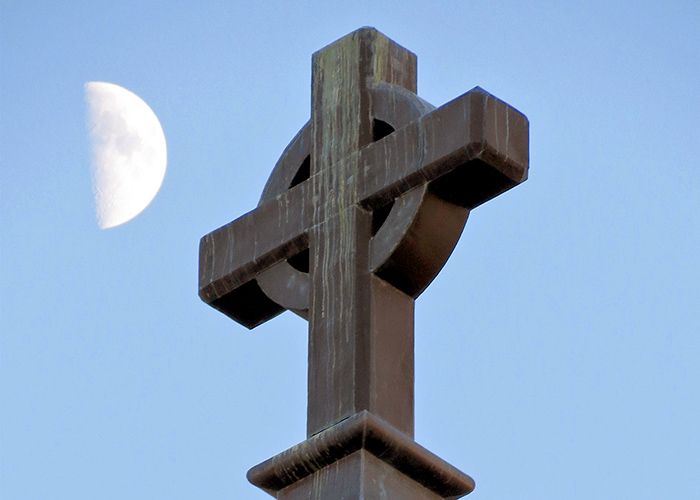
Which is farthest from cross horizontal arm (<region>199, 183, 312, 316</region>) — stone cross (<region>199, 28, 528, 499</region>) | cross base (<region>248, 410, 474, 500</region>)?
cross base (<region>248, 410, 474, 500</region>)

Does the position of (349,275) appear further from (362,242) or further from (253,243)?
(253,243)

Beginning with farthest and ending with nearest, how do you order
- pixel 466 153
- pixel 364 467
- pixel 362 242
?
pixel 362 242 → pixel 466 153 → pixel 364 467

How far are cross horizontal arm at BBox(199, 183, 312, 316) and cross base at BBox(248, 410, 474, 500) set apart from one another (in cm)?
94

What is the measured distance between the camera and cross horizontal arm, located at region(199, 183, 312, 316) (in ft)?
24.4

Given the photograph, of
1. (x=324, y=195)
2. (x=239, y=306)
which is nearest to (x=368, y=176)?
(x=324, y=195)

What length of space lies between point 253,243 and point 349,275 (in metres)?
0.64

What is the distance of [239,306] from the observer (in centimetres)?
765

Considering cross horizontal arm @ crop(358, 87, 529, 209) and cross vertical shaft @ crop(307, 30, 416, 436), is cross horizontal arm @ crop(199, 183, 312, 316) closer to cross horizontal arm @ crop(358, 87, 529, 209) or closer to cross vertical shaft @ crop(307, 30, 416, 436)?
cross vertical shaft @ crop(307, 30, 416, 436)

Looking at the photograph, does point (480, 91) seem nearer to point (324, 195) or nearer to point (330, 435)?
point (324, 195)

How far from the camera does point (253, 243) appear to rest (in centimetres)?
760

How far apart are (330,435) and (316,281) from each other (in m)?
0.74

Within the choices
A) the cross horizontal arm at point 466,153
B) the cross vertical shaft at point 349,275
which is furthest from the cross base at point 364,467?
the cross horizontal arm at point 466,153

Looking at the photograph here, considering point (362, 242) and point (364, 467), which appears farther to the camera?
point (362, 242)

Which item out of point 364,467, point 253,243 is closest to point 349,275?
point 253,243
